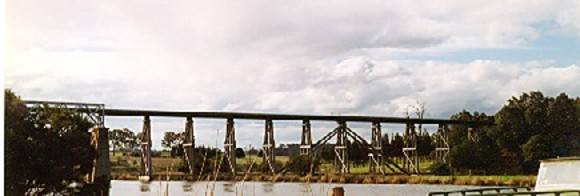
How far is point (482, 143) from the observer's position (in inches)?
1148

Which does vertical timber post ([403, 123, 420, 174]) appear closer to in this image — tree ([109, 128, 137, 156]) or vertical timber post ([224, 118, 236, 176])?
tree ([109, 128, 137, 156])

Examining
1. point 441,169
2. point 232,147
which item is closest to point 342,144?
point 441,169

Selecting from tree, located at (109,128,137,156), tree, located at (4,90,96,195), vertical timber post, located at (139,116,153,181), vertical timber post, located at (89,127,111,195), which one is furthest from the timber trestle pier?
tree, located at (4,90,96,195)

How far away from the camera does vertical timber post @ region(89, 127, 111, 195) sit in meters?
11.1

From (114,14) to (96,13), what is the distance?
0.45 ft

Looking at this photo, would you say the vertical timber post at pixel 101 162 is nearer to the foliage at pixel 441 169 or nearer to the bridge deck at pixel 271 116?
the bridge deck at pixel 271 116

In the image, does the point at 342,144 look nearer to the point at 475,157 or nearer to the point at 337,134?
the point at 337,134

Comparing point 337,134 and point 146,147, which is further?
point 337,134

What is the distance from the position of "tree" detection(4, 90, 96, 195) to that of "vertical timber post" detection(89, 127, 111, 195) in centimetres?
24

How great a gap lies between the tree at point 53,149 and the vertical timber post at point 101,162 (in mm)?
240

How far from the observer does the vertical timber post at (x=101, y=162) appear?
11.1 metres

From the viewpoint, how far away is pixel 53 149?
395 inches

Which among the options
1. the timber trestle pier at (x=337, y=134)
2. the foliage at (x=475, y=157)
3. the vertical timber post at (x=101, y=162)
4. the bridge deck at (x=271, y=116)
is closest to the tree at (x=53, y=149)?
the vertical timber post at (x=101, y=162)

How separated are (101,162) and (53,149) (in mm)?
1777
